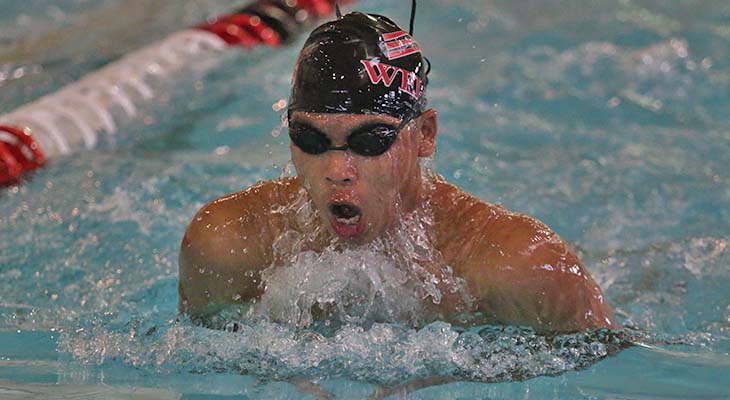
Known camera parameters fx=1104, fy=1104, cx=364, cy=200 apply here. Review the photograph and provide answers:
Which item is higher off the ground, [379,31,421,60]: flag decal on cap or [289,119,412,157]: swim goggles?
[379,31,421,60]: flag decal on cap

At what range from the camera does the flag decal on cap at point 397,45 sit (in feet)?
6.84

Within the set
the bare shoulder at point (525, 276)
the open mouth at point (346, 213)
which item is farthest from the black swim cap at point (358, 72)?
the bare shoulder at point (525, 276)

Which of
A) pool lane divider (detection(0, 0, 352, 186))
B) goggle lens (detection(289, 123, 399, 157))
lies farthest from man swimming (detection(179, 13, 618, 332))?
pool lane divider (detection(0, 0, 352, 186))

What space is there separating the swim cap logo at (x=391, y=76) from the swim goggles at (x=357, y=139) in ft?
0.27

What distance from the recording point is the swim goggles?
2.02m

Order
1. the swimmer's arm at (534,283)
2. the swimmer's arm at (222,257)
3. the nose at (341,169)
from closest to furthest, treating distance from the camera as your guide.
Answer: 1. the nose at (341,169)
2. the swimmer's arm at (534,283)
3. the swimmer's arm at (222,257)

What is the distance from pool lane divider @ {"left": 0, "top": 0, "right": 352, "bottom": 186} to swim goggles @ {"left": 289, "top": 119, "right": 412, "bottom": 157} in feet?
5.91

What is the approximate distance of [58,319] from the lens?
8.56 feet

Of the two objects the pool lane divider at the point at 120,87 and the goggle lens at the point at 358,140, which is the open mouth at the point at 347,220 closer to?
the goggle lens at the point at 358,140

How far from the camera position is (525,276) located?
6.91 feet

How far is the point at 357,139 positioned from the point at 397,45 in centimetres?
22

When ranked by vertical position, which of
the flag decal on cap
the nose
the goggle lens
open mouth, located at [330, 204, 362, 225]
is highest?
the flag decal on cap

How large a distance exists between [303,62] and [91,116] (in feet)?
7.26

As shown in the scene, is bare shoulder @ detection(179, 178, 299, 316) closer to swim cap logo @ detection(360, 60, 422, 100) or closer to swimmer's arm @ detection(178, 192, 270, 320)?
swimmer's arm @ detection(178, 192, 270, 320)
